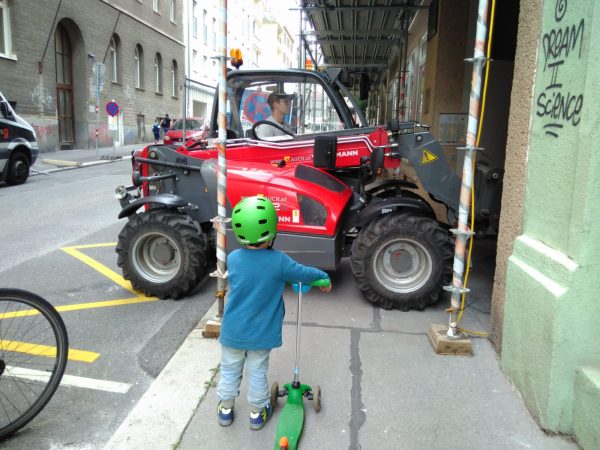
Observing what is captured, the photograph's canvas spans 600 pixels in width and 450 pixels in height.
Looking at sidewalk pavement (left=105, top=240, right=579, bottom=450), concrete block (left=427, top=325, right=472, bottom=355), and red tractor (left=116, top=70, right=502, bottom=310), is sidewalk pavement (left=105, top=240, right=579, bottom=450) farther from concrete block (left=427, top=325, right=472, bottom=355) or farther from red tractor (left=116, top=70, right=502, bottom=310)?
red tractor (left=116, top=70, right=502, bottom=310)

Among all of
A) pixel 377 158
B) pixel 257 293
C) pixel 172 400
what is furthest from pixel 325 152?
pixel 172 400

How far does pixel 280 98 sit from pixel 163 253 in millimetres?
2053

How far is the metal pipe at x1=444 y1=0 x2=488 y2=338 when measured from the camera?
3391 mm

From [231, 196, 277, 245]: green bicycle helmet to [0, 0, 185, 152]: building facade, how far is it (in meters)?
20.0

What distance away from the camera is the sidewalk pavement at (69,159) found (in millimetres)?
16953

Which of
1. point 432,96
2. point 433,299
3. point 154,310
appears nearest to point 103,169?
point 432,96

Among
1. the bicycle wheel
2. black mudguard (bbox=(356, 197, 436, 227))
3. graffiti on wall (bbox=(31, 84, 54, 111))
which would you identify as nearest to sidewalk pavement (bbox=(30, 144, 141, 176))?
graffiti on wall (bbox=(31, 84, 54, 111))

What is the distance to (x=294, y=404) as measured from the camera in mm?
2910

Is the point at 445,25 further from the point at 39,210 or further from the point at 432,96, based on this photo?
the point at 39,210

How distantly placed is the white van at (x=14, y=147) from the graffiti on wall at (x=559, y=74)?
12373mm

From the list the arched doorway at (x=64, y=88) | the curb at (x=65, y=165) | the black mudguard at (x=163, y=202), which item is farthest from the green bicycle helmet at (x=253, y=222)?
the arched doorway at (x=64, y=88)

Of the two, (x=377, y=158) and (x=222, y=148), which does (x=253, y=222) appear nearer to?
(x=222, y=148)

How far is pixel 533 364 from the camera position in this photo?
9.43ft

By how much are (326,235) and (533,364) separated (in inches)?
82.6
